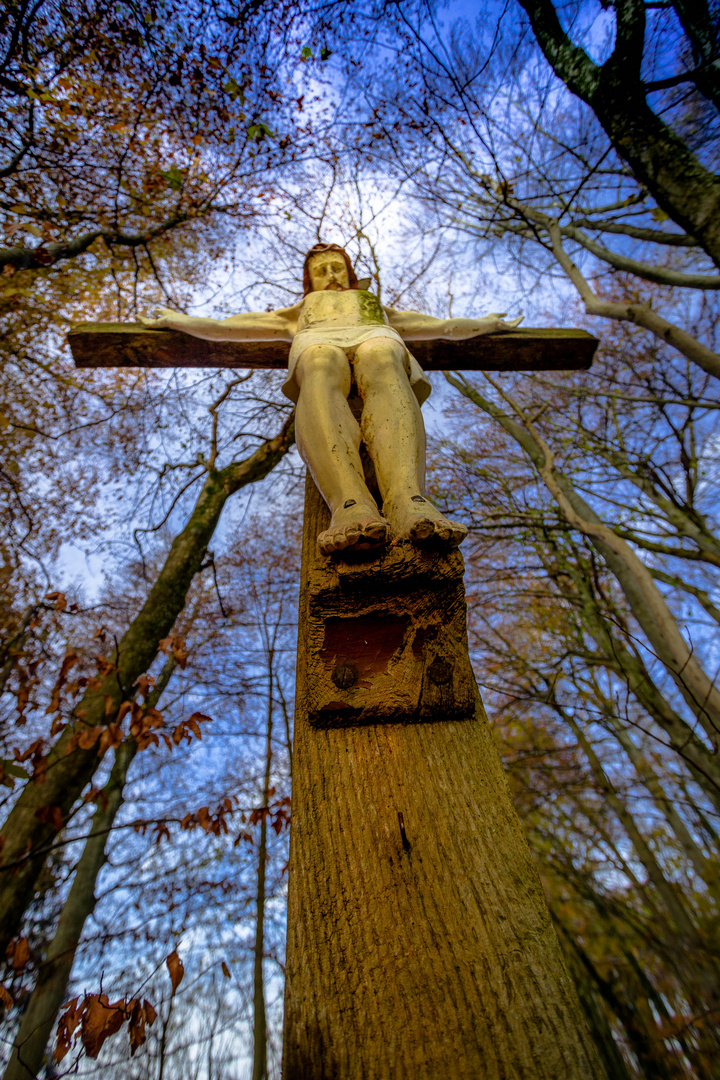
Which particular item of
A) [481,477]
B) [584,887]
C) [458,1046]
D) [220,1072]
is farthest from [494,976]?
[220,1072]

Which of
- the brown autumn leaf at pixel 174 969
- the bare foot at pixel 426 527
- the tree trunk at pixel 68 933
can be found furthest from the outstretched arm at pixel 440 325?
the tree trunk at pixel 68 933

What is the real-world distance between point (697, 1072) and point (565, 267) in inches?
239

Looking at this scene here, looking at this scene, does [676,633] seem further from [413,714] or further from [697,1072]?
[413,714]

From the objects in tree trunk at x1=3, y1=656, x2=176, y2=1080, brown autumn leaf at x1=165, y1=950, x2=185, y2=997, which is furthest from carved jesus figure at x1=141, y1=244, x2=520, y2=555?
tree trunk at x1=3, y1=656, x2=176, y2=1080

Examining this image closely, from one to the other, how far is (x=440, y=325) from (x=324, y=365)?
1348mm

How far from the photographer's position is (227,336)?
288 cm

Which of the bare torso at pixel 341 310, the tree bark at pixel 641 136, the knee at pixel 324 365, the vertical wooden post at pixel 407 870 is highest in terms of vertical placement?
the tree bark at pixel 641 136

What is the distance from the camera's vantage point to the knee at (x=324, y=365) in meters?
1.96

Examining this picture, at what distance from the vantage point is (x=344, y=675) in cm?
132

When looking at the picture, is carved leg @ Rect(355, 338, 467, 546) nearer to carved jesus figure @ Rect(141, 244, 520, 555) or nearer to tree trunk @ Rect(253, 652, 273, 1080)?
carved jesus figure @ Rect(141, 244, 520, 555)

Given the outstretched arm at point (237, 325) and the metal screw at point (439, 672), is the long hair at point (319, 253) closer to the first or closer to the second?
the outstretched arm at point (237, 325)

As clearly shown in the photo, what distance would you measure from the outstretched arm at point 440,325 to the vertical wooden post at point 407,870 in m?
2.05

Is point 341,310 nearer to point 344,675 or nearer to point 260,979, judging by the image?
point 344,675

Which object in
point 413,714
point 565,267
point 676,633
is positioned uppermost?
point 565,267
